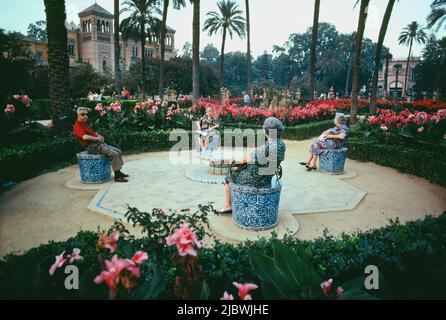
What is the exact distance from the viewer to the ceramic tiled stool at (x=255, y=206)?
4.58 meters

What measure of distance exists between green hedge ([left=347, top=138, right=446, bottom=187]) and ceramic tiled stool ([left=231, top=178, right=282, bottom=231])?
194 inches

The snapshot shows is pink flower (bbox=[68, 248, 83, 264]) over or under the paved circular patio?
over

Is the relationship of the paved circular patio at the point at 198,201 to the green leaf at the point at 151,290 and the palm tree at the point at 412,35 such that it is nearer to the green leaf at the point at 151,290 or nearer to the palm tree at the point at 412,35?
the green leaf at the point at 151,290

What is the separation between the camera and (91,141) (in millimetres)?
7020

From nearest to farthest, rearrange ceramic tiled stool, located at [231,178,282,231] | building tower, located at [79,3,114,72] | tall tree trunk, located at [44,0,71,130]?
ceramic tiled stool, located at [231,178,282,231], tall tree trunk, located at [44,0,71,130], building tower, located at [79,3,114,72]

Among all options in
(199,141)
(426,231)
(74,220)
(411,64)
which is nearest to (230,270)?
(426,231)

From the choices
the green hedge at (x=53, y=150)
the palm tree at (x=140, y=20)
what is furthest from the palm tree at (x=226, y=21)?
the green hedge at (x=53, y=150)

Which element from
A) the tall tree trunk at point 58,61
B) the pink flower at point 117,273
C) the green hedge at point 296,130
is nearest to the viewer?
the pink flower at point 117,273

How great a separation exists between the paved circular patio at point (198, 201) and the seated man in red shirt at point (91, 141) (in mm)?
464

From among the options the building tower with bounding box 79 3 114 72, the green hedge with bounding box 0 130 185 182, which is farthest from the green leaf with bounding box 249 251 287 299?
the building tower with bounding box 79 3 114 72

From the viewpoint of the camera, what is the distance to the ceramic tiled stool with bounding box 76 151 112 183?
7.02 meters

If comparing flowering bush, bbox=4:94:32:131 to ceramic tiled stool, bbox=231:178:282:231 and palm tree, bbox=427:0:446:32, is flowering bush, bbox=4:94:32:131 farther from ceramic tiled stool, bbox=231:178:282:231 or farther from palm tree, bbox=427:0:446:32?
palm tree, bbox=427:0:446:32

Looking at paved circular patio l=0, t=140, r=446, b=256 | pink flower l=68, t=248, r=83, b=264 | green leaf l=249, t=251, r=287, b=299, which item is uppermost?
pink flower l=68, t=248, r=83, b=264
